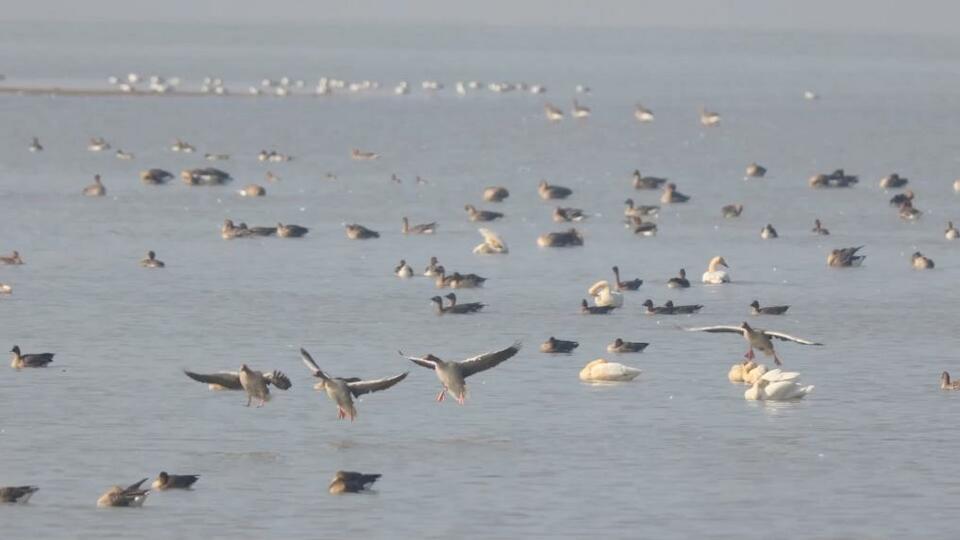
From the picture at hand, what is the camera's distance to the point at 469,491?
23.4m

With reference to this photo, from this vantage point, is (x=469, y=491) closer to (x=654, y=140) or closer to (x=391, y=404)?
(x=391, y=404)

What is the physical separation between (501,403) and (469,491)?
5.48m

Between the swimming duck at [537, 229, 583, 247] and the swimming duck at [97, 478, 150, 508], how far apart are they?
26.0 meters

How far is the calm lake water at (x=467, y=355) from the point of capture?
22953 mm

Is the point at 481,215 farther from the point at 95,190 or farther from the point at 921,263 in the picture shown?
the point at 921,263

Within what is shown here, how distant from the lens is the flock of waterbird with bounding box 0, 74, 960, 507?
83.8 feet

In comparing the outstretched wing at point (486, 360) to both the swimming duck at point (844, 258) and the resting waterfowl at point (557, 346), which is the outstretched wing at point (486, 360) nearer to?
the resting waterfowl at point (557, 346)

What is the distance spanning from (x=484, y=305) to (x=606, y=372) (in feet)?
27.3

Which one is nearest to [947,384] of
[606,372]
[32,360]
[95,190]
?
[606,372]

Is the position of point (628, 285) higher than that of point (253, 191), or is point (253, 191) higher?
point (253, 191)

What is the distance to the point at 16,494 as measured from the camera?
22.4 m

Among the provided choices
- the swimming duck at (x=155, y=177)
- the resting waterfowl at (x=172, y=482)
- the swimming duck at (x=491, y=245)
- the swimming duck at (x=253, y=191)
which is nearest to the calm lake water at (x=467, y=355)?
the resting waterfowl at (x=172, y=482)

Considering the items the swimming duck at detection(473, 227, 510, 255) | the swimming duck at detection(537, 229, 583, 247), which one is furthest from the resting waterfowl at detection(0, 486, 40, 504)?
the swimming duck at detection(537, 229, 583, 247)

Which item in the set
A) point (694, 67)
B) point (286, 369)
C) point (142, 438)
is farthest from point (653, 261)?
point (694, 67)
